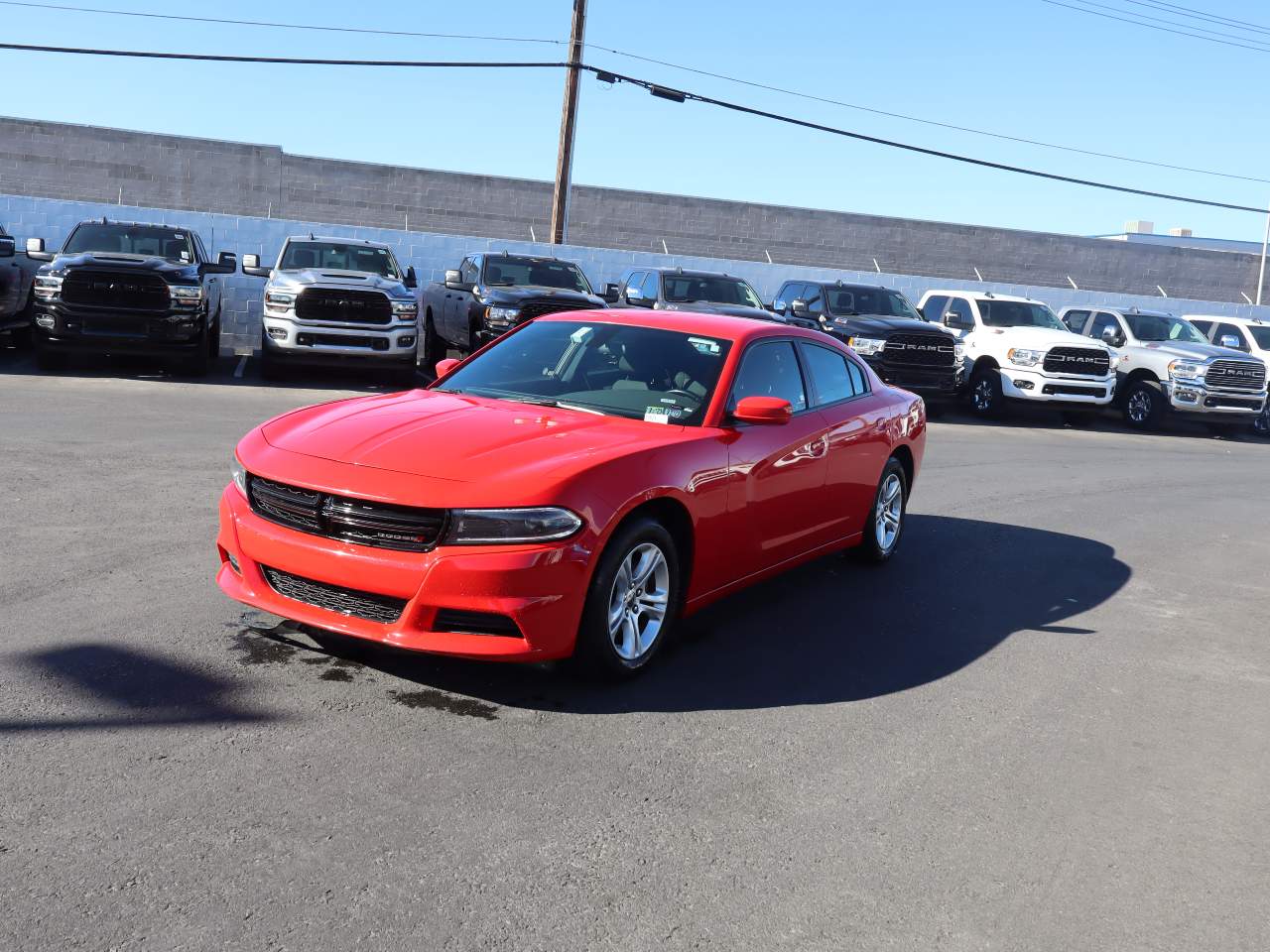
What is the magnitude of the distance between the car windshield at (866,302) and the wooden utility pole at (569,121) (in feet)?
24.4

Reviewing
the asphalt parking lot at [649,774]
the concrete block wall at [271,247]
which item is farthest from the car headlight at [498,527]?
the concrete block wall at [271,247]

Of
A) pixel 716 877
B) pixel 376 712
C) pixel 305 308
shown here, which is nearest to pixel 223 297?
pixel 305 308

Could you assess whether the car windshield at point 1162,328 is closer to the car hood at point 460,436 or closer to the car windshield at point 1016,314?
the car windshield at point 1016,314

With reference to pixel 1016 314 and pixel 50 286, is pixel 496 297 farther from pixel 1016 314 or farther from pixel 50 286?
pixel 1016 314

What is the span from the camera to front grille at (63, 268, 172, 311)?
15062 mm

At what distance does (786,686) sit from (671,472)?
1094 millimetres

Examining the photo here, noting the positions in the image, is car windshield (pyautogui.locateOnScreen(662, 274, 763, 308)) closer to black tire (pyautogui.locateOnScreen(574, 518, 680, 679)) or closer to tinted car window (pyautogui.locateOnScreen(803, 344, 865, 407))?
tinted car window (pyautogui.locateOnScreen(803, 344, 865, 407))

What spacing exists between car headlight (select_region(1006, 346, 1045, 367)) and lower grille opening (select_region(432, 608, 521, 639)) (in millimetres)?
16130

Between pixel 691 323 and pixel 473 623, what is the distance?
8.50 feet

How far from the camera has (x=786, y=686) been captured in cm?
541

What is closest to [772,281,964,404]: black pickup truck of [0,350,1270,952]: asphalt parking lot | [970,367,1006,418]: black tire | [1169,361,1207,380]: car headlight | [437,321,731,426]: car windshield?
[970,367,1006,418]: black tire

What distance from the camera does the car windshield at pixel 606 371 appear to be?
6039mm

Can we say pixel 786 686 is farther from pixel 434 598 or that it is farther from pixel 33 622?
pixel 33 622

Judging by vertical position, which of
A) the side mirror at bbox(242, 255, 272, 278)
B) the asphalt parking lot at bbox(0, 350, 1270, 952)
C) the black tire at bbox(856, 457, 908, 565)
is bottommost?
the asphalt parking lot at bbox(0, 350, 1270, 952)
